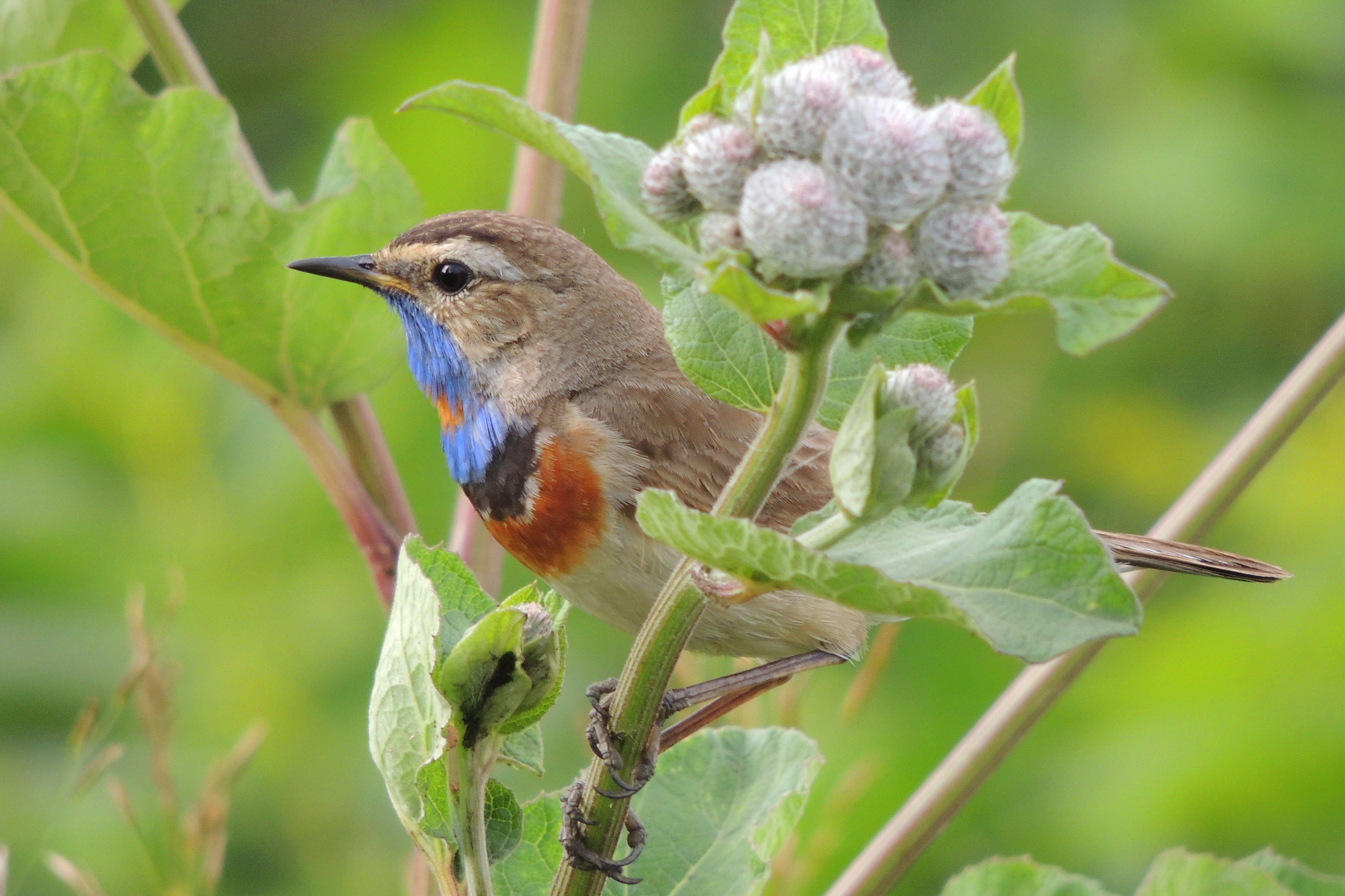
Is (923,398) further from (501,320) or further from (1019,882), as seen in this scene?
(501,320)

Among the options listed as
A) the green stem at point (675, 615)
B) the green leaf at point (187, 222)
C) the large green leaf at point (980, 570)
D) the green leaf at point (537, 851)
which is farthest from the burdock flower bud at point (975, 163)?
the green leaf at point (187, 222)

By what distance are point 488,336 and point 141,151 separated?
0.70 m

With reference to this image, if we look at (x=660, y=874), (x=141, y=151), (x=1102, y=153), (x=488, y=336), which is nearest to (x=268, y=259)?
(x=141, y=151)

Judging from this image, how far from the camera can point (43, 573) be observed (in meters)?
3.85

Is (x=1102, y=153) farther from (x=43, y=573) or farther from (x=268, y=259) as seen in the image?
(x=43, y=573)

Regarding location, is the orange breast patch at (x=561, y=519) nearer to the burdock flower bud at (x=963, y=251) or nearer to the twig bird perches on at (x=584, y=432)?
the twig bird perches on at (x=584, y=432)

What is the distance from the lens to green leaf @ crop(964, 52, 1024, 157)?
1.19m

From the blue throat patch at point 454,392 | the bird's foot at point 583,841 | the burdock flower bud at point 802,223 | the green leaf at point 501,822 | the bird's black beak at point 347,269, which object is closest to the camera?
the burdock flower bud at point 802,223

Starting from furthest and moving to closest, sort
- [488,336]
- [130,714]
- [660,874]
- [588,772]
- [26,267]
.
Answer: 1. [26,267]
2. [130,714]
3. [488,336]
4. [660,874]
5. [588,772]

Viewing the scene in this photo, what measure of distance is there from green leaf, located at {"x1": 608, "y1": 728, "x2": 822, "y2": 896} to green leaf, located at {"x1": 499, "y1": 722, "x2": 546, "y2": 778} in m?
0.28

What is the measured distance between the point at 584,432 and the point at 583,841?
1.16 m

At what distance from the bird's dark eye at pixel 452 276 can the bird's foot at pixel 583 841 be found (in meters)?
1.16

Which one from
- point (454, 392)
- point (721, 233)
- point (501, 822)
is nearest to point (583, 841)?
point (501, 822)

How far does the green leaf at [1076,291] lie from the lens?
105 cm
